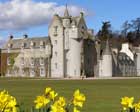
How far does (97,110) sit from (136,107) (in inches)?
491

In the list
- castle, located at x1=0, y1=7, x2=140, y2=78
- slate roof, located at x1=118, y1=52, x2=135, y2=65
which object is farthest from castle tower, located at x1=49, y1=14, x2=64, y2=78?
slate roof, located at x1=118, y1=52, x2=135, y2=65

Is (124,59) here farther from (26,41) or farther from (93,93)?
(93,93)

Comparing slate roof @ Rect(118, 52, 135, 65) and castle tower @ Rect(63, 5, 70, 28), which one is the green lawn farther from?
slate roof @ Rect(118, 52, 135, 65)

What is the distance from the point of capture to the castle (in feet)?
330

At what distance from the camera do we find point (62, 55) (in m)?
101

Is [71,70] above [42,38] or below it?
below

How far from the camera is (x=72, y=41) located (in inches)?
3984

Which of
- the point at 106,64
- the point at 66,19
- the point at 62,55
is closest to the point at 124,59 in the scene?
the point at 106,64

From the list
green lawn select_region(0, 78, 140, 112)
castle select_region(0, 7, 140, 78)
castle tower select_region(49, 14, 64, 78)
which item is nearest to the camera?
green lawn select_region(0, 78, 140, 112)

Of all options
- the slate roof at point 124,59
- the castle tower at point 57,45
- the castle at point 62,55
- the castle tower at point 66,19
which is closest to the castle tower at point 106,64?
the castle at point 62,55

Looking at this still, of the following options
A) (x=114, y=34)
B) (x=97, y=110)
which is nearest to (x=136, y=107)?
(x=97, y=110)

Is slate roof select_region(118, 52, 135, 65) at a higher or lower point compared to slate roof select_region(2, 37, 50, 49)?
lower

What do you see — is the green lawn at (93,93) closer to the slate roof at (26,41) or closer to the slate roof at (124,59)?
the slate roof at (26,41)

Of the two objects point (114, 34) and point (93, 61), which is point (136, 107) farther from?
point (114, 34)
